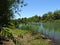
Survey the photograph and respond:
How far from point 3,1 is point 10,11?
2910 millimetres

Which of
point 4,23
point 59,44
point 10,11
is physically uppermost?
point 10,11

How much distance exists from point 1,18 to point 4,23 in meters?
1.14

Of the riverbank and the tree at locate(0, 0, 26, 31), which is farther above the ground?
the tree at locate(0, 0, 26, 31)

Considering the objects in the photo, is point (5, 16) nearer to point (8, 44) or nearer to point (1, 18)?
point (1, 18)

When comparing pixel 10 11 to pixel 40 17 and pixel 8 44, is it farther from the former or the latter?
pixel 40 17

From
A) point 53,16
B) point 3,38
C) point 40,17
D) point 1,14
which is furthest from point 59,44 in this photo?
point 40,17

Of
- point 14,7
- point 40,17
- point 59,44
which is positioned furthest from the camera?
point 40,17

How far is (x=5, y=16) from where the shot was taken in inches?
904

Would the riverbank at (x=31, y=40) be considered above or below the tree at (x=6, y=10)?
below

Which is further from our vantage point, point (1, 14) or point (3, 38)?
point (3, 38)

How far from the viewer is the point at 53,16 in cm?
14750

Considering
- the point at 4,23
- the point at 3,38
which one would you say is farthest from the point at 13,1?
the point at 3,38

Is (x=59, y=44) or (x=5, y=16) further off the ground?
(x=5, y=16)

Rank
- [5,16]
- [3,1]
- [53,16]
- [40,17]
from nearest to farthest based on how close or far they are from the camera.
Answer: [3,1] → [5,16] → [53,16] → [40,17]
